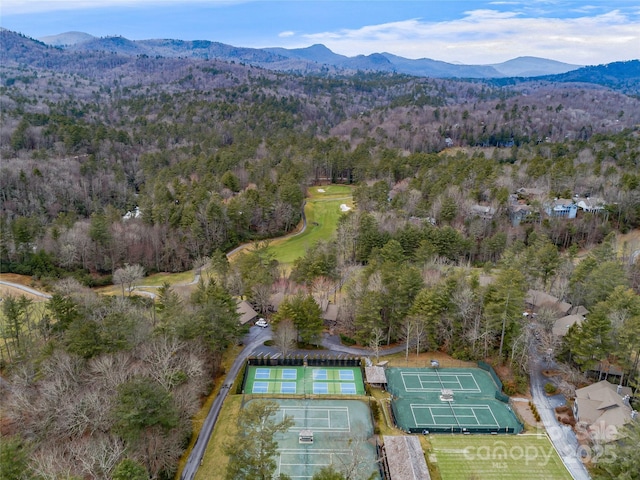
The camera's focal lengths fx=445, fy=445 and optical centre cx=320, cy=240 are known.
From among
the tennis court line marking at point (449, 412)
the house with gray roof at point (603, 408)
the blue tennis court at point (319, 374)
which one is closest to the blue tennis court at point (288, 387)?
the blue tennis court at point (319, 374)

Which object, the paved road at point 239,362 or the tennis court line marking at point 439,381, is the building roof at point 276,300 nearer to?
the paved road at point 239,362

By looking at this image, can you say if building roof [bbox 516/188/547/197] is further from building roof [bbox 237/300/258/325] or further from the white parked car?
building roof [bbox 237/300/258/325]

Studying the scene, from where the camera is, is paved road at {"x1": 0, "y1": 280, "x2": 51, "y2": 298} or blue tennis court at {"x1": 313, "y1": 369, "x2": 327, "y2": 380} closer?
blue tennis court at {"x1": 313, "y1": 369, "x2": 327, "y2": 380}

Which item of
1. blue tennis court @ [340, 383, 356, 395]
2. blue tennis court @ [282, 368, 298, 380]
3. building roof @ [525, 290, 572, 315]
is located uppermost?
building roof @ [525, 290, 572, 315]

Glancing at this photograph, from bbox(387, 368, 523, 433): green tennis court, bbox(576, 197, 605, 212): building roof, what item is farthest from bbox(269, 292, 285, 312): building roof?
bbox(576, 197, 605, 212): building roof

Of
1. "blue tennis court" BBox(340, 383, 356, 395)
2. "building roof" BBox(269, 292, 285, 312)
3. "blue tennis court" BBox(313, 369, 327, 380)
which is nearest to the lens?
"blue tennis court" BBox(340, 383, 356, 395)

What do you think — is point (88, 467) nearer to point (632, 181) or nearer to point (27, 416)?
point (27, 416)

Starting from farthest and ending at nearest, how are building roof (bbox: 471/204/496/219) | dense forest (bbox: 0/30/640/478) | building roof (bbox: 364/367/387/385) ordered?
building roof (bbox: 471/204/496/219)
building roof (bbox: 364/367/387/385)
dense forest (bbox: 0/30/640/478)
